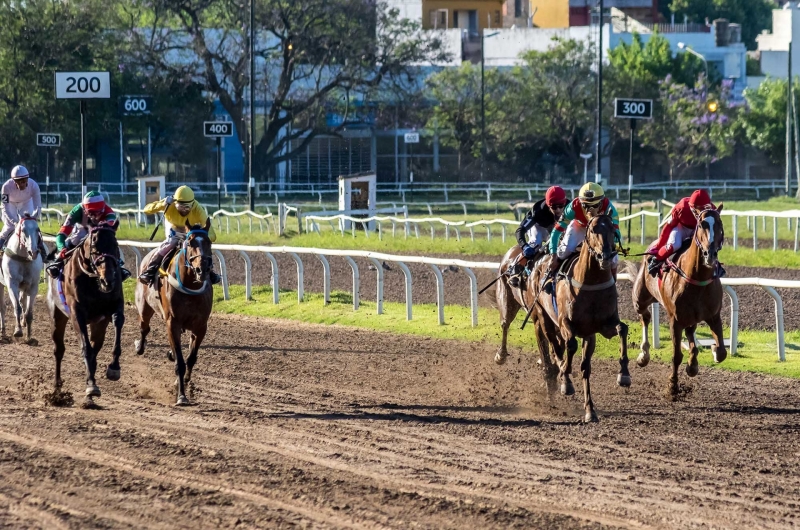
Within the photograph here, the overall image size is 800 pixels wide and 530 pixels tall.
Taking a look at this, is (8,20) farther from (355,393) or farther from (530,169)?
(355,393)

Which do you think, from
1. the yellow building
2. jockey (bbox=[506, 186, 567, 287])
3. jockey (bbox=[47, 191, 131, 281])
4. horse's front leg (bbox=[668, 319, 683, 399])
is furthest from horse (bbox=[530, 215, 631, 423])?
the yellow building

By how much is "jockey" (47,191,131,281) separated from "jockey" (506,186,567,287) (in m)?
3.62

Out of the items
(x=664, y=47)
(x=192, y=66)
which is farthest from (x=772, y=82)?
(x=192, y=66)

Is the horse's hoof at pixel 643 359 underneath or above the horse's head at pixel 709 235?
underneath

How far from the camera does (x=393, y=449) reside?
8.66 m

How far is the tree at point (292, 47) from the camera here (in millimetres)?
48969

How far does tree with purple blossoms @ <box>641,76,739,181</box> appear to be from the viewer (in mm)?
57125

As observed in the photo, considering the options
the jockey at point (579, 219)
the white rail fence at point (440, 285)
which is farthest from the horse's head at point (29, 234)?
the jockey at point (579, 219)

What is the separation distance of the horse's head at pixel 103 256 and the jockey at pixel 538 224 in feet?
12.0

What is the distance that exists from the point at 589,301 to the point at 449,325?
18.6 feet

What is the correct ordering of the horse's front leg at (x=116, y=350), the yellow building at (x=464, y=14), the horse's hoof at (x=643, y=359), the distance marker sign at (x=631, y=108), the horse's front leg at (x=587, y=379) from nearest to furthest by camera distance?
1. the horse's front leg at (x=587, y=379)
2. the horse's front leg at (x=116, y=350)
3. the horse's hoof at (x=643, y=359)
4. the distance marker sign at (x=631, y=108)
5. the yellow building at (x=464, y=14)

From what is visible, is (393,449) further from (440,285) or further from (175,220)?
(440,285)

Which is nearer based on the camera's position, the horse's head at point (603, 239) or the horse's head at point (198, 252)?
the horse's head at point (603, 239)

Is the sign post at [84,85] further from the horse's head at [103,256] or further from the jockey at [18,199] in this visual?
the horse's head at [103,256]
